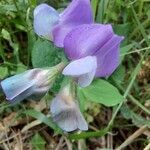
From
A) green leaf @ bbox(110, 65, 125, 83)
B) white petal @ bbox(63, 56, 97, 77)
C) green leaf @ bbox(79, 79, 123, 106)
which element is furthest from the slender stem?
white petal @ bbox(63, 56, 97, 77)

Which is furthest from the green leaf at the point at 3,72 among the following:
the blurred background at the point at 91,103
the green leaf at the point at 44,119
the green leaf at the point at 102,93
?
the green leaf at the point at 102,93

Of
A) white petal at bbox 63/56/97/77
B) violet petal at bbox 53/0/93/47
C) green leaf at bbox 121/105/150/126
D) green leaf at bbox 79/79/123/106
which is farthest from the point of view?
green leaf at bbox 121/105/150/126

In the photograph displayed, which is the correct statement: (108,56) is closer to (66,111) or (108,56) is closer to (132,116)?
(66,111)

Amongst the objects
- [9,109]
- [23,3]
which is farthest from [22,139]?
[23,3]

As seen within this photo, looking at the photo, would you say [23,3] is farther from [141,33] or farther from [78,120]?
[78,120]

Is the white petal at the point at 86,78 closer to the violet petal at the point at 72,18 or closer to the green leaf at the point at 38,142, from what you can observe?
the violet petal at the point at 72,18

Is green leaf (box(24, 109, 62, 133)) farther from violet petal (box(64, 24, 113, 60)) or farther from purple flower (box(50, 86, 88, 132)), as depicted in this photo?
violet petal (box(64, 24, 113, 60))
